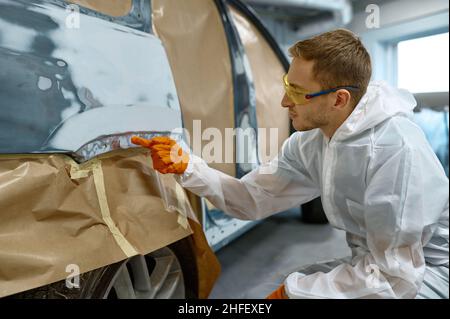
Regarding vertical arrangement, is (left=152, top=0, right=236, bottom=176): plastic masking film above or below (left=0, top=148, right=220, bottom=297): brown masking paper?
above

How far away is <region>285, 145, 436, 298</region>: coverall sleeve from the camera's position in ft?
3.01

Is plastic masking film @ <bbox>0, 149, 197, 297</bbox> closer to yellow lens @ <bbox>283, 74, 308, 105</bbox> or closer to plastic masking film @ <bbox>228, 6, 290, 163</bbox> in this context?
yellow lens @ <bbox>283, 74, 308, 105</bbox>

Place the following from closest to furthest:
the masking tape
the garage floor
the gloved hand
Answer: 1. the masking tape
2. the gloved hand
3. the garage floor

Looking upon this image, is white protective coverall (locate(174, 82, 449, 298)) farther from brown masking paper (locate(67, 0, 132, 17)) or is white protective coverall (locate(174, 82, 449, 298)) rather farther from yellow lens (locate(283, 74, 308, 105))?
brown masking paper (locate(67, 0, 132, 17))

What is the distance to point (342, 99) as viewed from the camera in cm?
94

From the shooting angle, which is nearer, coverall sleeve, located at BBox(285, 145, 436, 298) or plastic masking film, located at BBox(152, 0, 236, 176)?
coverall sleeve, located at BBox(285, 145, 436, 298)

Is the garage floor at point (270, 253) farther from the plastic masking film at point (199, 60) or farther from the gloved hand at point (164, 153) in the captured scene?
the gloved hand at point (164, 153)

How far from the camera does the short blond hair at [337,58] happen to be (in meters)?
0.90

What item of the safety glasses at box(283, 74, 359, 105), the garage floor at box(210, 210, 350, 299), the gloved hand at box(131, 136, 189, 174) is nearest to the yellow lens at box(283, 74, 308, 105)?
the safety glasses at box(283, 74, 359, 105)

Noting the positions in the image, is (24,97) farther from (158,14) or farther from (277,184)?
(277,184)

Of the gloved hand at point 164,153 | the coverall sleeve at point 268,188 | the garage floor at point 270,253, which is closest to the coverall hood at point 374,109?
the coverall sleeve at point 268,188

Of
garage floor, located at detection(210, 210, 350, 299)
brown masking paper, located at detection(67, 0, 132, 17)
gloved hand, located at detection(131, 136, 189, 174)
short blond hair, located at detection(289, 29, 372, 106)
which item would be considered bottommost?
garage floor, located at detection(210, 210, 350, 299)

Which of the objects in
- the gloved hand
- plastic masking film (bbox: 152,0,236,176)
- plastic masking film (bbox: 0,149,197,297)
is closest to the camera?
plastic masking film (bbox: 0,149,197,297)
